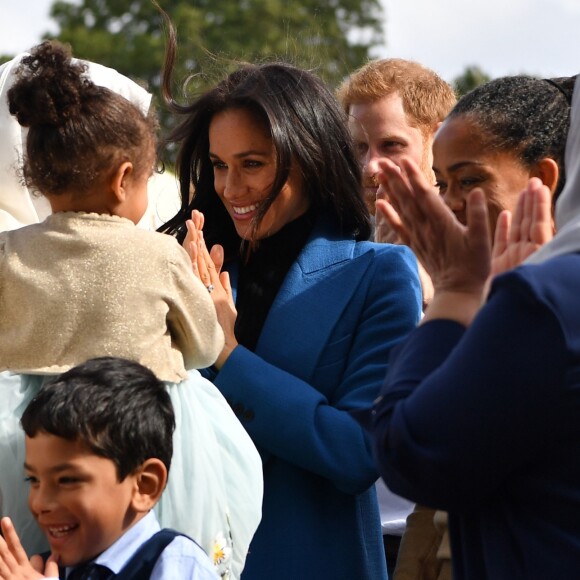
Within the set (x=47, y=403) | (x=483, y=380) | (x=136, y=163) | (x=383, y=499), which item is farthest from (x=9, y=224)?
(x=483, y=380)

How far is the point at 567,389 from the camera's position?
220 centimetres

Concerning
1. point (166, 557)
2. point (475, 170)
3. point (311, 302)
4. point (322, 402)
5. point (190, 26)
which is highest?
point (190, 26)

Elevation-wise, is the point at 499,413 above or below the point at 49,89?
below

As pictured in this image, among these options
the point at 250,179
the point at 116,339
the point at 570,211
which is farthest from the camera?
the point at 250,179

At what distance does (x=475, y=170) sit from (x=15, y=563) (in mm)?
1482

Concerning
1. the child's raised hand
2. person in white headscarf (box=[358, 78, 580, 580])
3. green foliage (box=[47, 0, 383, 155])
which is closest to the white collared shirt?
the child's raised hand

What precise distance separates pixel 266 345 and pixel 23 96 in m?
1.08

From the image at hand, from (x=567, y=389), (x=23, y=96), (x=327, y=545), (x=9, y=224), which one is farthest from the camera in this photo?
(x=9, y=224)

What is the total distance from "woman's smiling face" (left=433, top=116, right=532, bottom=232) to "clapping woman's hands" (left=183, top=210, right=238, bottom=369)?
0.73 metres

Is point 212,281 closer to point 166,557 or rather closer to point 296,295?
point 296,295

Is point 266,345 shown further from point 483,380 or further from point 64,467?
point 483,380

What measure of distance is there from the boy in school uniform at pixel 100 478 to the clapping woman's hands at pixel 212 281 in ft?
2.54

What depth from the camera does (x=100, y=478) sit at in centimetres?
304

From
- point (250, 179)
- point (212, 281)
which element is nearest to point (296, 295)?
point (212, 281)
